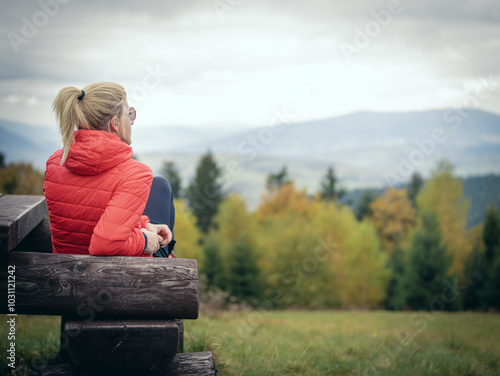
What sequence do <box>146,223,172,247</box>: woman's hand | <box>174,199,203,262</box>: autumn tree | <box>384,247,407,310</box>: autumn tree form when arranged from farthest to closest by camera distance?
<box>384,247,407,310</box>: autumn tree
<box>174,199,203,262</box>: autumn tree
<box>146,223,172,247</box>: woman's hand

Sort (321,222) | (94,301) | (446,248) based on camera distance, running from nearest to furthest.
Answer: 1. (94,301)
2. (446,248)
3. (321,222)

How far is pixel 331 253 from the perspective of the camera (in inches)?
1473

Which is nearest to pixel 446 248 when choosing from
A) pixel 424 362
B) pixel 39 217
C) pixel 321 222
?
pixel 321 222

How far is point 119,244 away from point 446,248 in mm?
37462

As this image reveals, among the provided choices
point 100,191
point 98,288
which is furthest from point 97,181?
point 98,288

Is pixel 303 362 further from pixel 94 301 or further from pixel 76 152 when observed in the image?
pixel 76 152

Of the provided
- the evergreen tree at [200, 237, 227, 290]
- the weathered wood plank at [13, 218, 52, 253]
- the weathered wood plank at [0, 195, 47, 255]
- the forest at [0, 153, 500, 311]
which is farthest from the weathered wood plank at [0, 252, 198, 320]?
the evergreen tree at [200, 237, 227, 290]

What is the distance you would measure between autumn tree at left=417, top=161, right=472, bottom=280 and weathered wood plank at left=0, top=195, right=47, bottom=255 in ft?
147

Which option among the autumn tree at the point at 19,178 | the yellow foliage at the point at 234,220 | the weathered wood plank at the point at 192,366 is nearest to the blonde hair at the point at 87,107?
the weathered wood plank at the point at 192,366

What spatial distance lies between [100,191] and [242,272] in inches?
1146

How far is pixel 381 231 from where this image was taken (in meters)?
54.8

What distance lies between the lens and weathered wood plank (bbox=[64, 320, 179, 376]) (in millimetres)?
2230

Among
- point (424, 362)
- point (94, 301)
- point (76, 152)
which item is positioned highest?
point (76, 152)

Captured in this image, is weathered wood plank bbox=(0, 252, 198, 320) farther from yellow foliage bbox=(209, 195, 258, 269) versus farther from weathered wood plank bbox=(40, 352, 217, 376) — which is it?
yellow foliage bbox=(209, 195, 258, 269)
